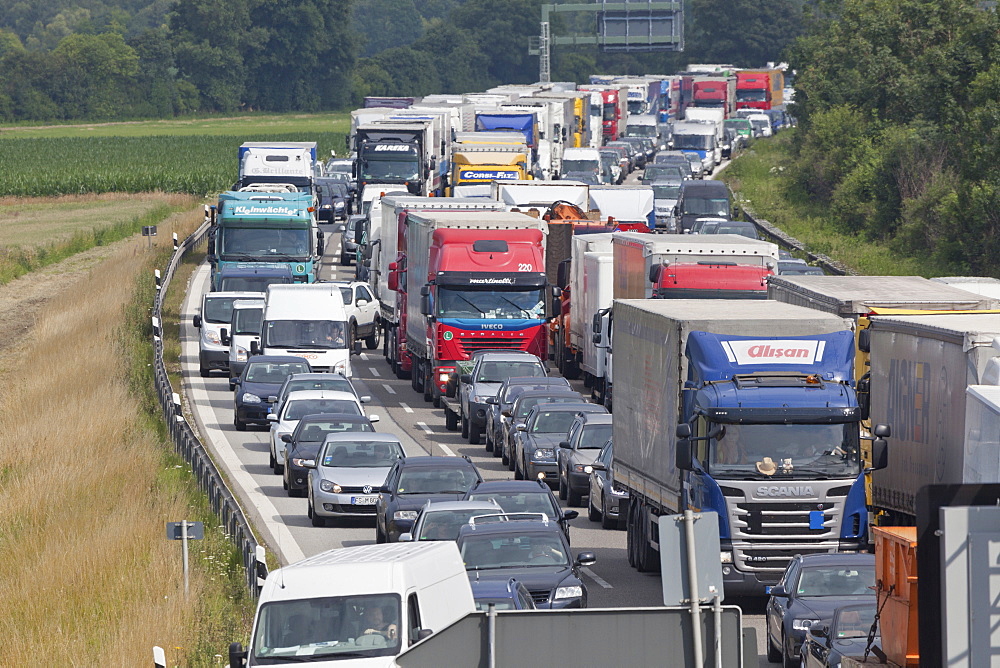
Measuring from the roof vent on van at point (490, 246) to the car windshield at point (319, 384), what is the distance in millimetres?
4417

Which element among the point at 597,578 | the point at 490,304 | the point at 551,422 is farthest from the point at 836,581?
the point at 490,304

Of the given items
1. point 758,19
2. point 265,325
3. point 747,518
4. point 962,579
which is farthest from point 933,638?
point 758,19

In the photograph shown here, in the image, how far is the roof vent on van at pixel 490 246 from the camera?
120ft

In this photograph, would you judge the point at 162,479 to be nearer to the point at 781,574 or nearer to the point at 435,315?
the point at 435,315

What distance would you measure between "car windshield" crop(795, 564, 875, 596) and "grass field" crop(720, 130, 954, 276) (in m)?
33.8

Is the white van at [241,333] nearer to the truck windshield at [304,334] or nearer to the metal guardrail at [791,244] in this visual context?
the truck windshield at [304,334]

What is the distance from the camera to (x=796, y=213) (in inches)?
2805

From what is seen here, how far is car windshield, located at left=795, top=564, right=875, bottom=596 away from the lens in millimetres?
17625

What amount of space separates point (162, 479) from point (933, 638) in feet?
61.5

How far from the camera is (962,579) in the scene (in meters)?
11.0

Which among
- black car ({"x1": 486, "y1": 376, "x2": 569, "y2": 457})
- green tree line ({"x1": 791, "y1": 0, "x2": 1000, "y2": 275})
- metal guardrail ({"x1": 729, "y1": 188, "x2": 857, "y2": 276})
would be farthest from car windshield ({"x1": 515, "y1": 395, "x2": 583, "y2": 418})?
metal guardrail ({"x1": 729, "y1": 188, "x2": 857, "y2": 276})

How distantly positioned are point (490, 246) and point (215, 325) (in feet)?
27.4

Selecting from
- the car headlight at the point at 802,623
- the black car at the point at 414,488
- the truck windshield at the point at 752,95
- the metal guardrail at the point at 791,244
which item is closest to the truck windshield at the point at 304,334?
the black car at the point at 414,488

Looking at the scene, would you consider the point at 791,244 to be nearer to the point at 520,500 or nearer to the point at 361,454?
the point at 361,454
